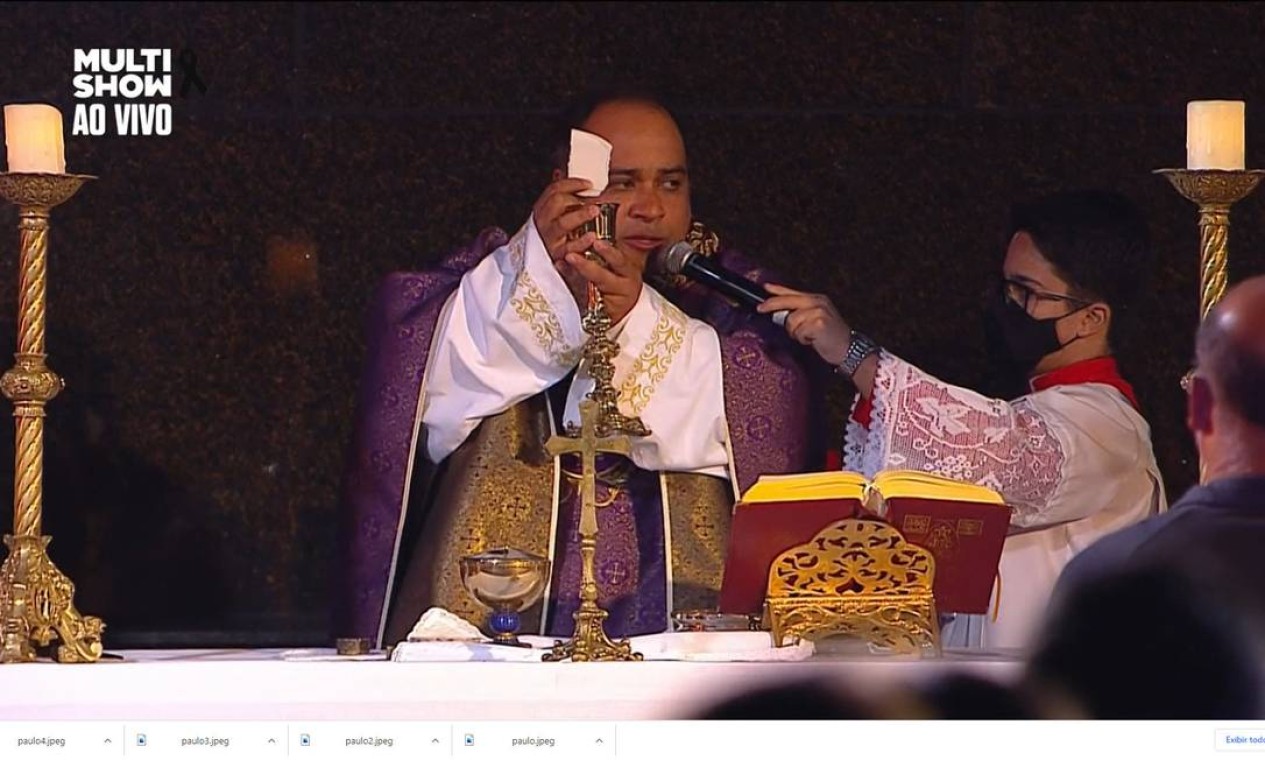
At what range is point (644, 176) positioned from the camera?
122 inches

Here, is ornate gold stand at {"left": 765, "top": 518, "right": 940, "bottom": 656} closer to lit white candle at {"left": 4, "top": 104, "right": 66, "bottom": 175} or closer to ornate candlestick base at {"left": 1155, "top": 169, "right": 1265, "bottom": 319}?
ornate candlestick base at {"left": 1155, "top": 169, "right": 1265, "bottom": 319}

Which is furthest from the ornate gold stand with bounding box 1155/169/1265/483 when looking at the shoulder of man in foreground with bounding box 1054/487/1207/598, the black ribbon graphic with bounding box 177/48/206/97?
the black ribbon graphic with bounding box 177/48/206/97

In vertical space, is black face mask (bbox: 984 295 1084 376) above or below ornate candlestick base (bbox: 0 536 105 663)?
above

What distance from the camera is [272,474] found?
337cm

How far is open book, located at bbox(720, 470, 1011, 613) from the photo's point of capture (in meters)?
2.61

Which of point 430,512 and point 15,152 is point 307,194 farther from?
point 15,152

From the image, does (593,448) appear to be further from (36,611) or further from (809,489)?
(36,611)

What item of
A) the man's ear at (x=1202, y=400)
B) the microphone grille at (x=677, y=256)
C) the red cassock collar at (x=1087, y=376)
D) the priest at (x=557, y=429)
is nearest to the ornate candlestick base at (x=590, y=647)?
the priest at (x=557, y=429)

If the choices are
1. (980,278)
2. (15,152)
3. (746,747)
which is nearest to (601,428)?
(746,747)

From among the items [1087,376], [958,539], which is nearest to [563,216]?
[958,539]

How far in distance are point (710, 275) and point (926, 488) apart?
1.54 ft

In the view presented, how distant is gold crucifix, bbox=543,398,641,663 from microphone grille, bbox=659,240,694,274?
1.24 ft

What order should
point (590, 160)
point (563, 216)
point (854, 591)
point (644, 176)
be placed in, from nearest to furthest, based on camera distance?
point (854, 591), point (590, 160), point (563, 216), point (644, 176)

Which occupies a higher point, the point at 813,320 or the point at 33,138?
the point at 33,138
